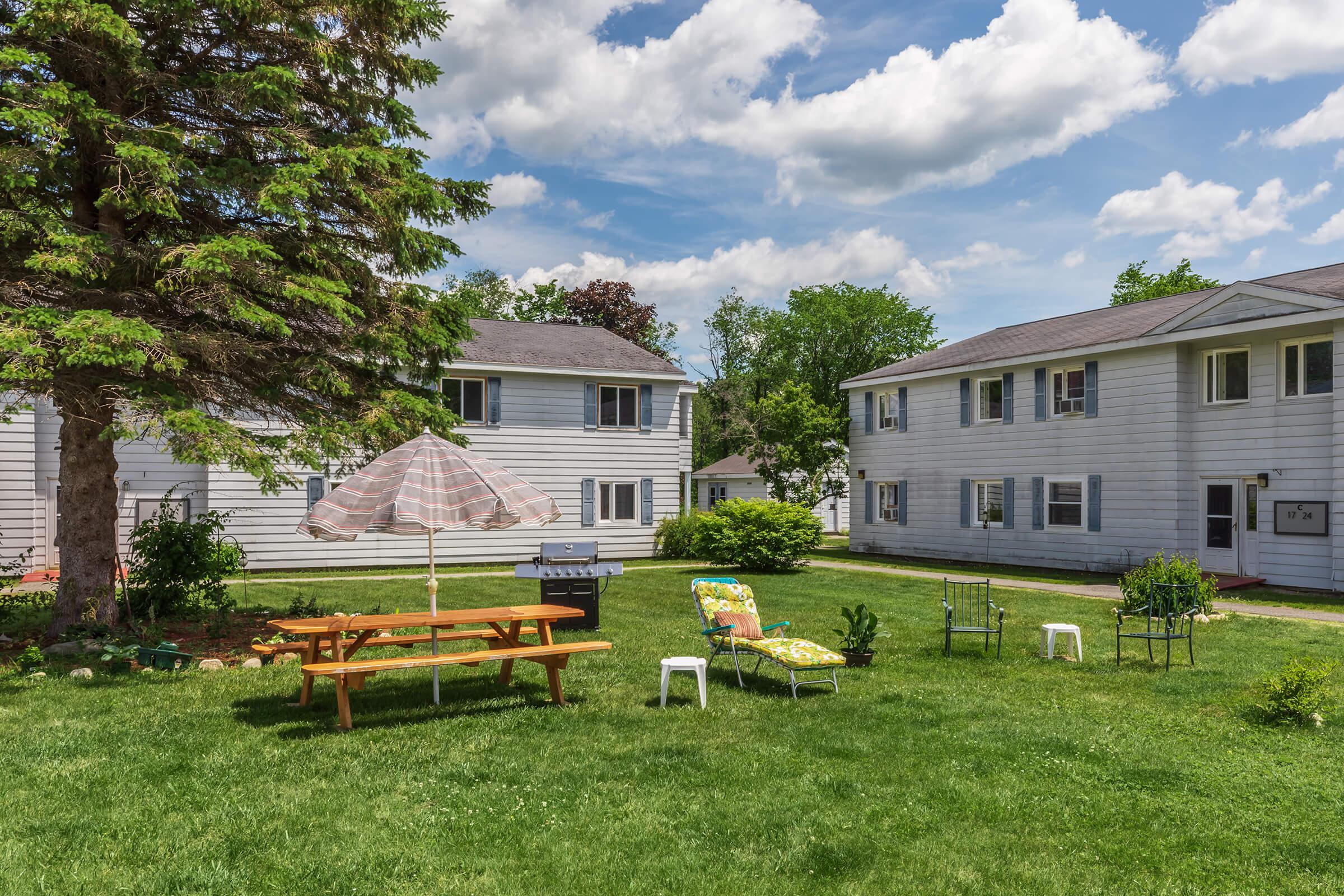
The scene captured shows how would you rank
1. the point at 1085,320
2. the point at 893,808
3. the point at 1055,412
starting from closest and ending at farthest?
the point at 893,808 < the point at 1055,412 < the point at 1085,320

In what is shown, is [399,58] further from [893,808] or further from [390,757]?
[893,808]

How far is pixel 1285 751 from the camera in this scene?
21.2 feet

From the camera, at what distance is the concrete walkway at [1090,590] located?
45.4ft

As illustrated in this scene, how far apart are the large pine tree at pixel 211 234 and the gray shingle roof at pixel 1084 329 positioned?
1551 centimetres

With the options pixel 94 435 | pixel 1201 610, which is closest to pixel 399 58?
pixel 94 435

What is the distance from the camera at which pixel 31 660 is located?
891 centimetres

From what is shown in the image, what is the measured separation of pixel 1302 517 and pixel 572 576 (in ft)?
46.5

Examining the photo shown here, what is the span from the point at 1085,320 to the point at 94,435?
2212 centimetres

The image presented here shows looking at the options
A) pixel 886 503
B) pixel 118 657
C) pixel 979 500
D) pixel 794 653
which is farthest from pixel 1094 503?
pixel 118 657

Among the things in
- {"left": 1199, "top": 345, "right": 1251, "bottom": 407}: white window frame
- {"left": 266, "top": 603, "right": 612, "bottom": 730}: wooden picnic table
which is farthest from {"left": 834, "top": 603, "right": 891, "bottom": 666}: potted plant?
{"left": 1199, "top": 345, "right": 1251, "bottom": 407}: white window frame

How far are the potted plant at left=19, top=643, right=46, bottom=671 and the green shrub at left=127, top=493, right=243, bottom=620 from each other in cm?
189

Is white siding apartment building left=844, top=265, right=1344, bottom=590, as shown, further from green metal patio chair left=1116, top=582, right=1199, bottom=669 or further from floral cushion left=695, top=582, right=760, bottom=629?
floral cushion left=695, top=582, right=760, bottom=629

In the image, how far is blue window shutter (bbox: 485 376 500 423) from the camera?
2298 cm

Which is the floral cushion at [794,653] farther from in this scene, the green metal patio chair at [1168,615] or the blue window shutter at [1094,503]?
the blue window shutter at [1094,503]
